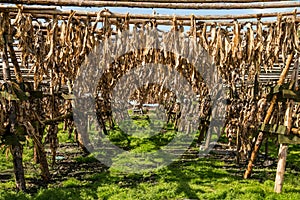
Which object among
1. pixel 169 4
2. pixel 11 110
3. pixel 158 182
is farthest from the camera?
pixel 158 182

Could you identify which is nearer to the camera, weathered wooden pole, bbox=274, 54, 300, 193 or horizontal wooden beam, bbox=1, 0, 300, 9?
horizontal wooden beam, bbox=1, 0, 300, 9

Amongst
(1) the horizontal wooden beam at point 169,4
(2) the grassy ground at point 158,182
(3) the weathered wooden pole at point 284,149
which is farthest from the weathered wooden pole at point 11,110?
(3) the weathered wooden pole at point 284,149

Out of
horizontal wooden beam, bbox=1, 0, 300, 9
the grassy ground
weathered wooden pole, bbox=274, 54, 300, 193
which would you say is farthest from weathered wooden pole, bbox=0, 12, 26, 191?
weathered wooden pole, bbox=274, 54, 300, 193

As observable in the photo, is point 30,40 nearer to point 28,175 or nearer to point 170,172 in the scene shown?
point 28,175

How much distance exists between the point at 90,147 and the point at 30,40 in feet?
21.8

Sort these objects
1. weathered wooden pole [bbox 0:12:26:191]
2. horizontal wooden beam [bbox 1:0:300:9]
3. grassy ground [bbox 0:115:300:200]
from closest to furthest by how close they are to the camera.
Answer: horizontal wooden beam [bbox 1:0:300:9] → weathered wooden pole [bbox 0:12:26:191] → grassy ground [bbox 0:115:300:200]

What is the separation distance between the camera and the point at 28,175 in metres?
7.25

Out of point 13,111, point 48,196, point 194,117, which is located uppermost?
point 13,111

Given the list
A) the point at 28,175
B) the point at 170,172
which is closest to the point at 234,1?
the point at 170,172

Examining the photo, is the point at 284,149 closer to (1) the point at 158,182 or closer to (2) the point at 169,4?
(1) the point at 158,182

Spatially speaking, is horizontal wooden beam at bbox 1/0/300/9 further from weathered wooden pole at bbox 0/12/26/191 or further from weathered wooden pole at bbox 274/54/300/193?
weathered wooden pole at bbox 274/54/300/193

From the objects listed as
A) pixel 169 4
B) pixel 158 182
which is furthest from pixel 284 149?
pixel 169 4

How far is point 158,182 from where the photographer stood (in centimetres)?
677

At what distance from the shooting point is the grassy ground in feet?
19.1
